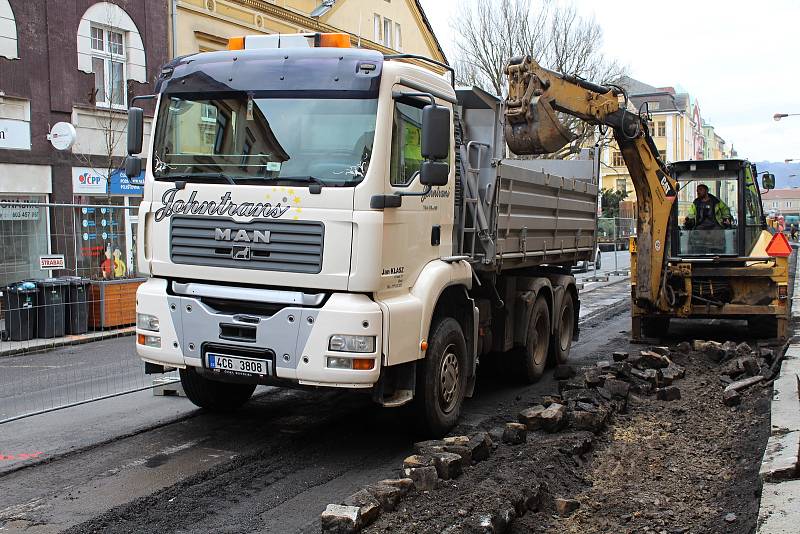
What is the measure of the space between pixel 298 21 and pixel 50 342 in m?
16.2

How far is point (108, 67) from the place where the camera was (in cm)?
2019

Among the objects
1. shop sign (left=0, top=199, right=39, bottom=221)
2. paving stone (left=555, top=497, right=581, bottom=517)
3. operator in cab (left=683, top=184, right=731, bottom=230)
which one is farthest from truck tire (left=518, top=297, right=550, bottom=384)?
shop sign (left=0, top=199, right=39, bottom=221)

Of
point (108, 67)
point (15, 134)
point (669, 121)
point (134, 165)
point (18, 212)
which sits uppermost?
point (669, 121)

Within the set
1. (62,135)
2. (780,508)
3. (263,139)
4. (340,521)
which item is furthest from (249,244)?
(62,135)

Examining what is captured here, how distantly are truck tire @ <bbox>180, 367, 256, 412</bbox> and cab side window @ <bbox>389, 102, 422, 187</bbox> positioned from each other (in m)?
2.37

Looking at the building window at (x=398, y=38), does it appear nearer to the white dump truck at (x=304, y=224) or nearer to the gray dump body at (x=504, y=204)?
the gray dump body at (x=504, y=204)

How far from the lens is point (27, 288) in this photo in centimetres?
1262

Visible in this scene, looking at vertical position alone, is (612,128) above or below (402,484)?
above

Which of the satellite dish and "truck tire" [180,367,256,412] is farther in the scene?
the satellite dish

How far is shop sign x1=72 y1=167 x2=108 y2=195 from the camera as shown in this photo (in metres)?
19.1

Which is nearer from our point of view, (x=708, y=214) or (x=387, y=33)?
(x=708, y=214)

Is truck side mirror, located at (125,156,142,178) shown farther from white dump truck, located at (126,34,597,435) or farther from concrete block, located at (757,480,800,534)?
concrete block, located at (757,480,800,534)

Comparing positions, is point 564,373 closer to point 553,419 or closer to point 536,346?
point 536,346

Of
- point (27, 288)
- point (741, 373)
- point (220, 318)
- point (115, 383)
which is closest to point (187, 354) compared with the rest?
point (220, 318)
